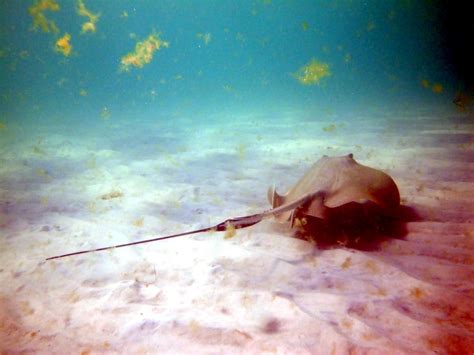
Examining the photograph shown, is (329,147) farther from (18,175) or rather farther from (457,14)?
(457,14)

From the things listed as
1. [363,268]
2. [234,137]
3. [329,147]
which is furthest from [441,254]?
[234,137]

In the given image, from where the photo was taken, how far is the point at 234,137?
14.4m

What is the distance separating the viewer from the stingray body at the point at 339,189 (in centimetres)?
346

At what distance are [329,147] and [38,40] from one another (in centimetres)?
9870

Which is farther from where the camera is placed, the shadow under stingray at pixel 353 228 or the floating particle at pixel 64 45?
the floating particle at pixel 64 45

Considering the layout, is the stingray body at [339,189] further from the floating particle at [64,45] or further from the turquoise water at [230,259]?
the floating particle at [64,45]

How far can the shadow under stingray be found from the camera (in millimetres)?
3557

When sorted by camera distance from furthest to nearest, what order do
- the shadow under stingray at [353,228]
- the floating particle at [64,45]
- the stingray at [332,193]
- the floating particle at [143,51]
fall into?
the floating particle at [143,51] → the floating particle at [64,45] → the shadow under stingray at [353,228] → the stingray at [332,193]

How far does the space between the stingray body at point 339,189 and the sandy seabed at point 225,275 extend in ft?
1.61

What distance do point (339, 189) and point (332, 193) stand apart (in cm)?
11

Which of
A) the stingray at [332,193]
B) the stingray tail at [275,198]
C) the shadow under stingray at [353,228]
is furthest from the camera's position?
the stingray tail at [275,198]

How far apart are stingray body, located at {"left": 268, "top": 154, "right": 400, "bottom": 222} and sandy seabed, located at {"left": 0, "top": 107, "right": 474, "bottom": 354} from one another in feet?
1.61

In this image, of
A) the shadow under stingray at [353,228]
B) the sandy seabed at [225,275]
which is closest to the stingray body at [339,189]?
the shadow under stingray at [353,228]

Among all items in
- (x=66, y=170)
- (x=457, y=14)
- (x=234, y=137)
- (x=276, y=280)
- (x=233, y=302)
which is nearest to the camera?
(x=233, y=302)
